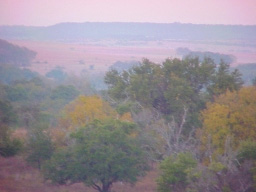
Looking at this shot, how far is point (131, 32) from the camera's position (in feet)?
213

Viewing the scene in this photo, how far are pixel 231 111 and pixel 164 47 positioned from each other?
34.6m

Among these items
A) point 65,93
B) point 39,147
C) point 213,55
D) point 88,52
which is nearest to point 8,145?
point 39,147

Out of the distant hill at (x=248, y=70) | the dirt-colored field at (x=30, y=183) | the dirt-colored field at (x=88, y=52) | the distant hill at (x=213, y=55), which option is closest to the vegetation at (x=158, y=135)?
the dirt-colored field at (x=30, y=183)

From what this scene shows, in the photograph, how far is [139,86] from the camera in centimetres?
2028

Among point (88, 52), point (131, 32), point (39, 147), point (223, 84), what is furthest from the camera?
point (131, 32)

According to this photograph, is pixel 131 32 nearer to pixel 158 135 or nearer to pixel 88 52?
pixel 88 52

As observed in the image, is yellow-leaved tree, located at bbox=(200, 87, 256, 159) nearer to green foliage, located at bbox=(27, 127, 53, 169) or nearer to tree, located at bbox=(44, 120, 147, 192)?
tree, located at bbox=(44, 120, 147, 192)

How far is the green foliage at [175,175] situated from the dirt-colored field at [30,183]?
329cm

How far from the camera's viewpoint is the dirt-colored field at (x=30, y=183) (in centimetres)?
1388

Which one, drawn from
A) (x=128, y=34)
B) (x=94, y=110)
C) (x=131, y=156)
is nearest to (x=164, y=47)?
(x=128, y=34)

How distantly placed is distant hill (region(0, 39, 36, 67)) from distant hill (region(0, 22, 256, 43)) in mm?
1755

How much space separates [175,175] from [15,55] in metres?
54.8

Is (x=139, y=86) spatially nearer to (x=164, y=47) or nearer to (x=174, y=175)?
(x=174, y=175)

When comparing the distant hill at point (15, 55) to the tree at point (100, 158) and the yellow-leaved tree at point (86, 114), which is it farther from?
the tree at point (100, 158)
